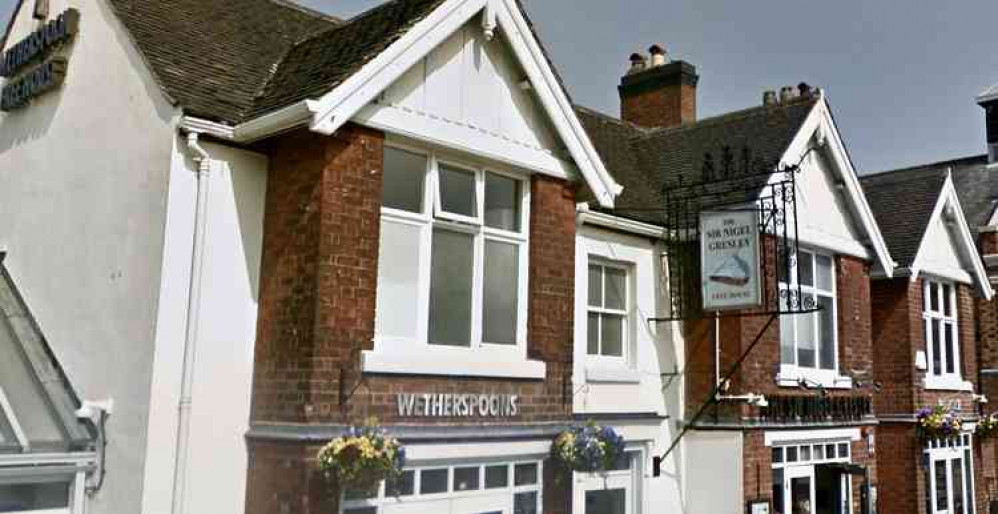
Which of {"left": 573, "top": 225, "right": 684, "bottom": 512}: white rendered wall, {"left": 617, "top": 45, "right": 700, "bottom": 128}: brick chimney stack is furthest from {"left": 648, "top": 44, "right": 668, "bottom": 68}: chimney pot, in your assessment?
{"left": 573, "top": 225, "right": 684, "bottom": 512}: white rendered wall

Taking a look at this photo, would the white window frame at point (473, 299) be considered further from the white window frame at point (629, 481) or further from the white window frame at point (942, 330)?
the white window frame at point (942, 330)

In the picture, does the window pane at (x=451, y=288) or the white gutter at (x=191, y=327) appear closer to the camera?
the white gutter at (x=191, y=327)

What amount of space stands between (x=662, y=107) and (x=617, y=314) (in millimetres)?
7646

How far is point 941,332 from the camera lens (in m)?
17.3

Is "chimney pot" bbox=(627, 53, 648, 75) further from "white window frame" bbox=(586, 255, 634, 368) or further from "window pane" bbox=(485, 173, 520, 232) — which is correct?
"window pane" bbox=(485, 173, 520, 232)

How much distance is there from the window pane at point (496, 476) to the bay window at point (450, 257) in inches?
44.9

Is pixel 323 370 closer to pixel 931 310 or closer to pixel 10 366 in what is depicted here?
pixel 10 366

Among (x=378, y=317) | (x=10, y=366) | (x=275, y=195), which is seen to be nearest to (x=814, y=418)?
(x=378, y=317)

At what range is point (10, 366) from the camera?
→ 9070mm

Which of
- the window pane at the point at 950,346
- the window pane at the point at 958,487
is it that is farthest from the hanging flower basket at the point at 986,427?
the window pane at the point at 950,346

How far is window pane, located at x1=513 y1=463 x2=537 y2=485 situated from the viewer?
9.47m

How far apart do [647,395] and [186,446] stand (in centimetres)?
625

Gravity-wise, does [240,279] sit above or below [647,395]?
above

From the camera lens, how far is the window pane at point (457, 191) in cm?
924
